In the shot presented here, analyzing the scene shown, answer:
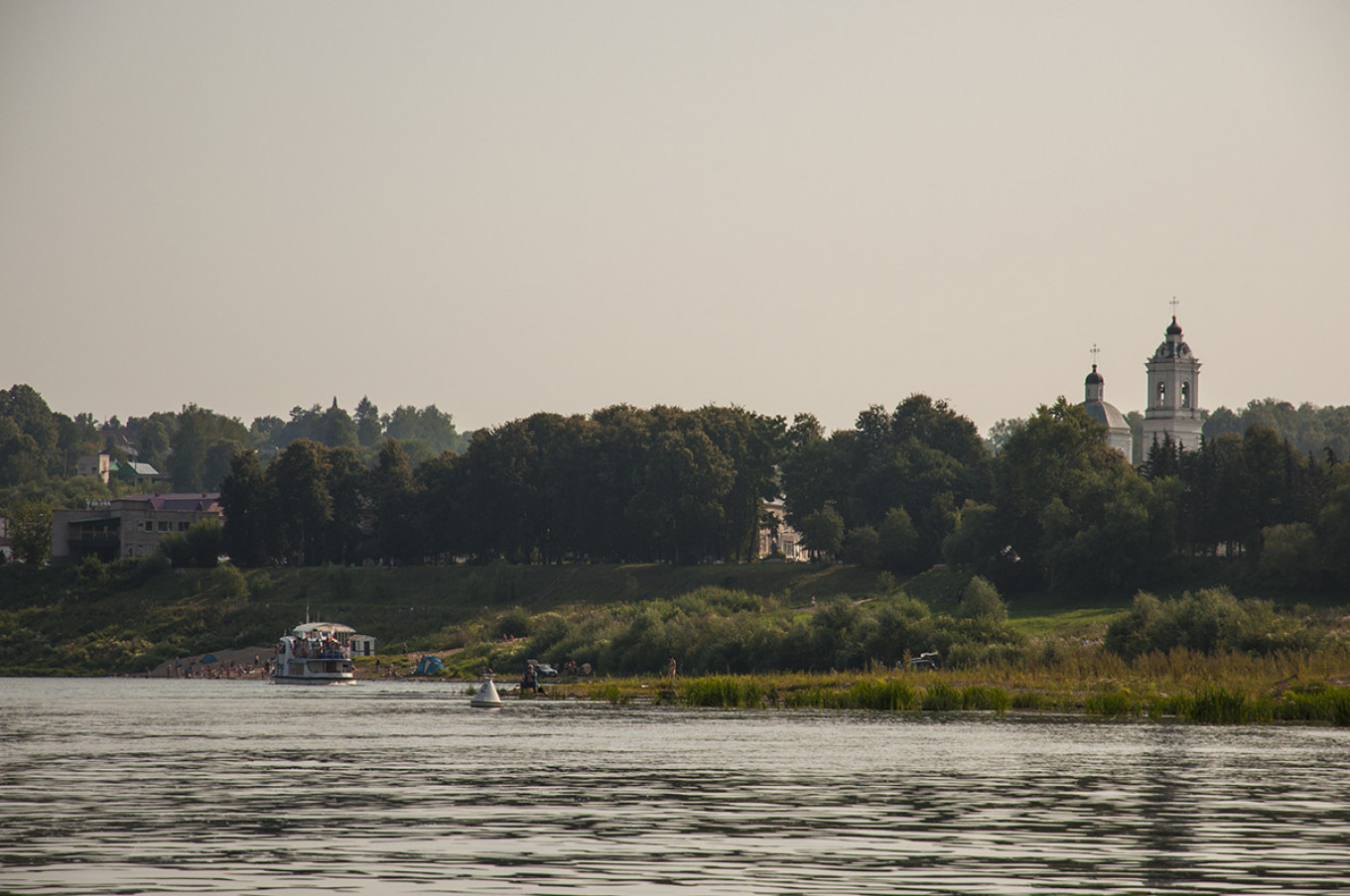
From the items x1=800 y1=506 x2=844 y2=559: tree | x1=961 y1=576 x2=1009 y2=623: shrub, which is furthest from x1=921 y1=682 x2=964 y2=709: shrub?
x1=800 y1=506 x2=844 y2=559: tree

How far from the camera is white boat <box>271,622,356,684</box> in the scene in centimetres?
11869

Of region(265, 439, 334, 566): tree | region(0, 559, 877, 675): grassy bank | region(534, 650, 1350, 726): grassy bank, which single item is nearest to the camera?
region(534, 650, 1350, 726): grassy bank

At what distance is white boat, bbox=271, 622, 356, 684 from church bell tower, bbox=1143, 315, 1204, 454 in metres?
102

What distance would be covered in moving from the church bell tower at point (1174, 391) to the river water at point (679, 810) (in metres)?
133

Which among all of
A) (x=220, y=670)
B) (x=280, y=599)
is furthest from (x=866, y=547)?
(x=280, y=599)

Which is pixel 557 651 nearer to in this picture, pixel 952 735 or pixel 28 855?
pixel 952 735

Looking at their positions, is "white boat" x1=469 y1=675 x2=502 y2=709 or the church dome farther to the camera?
the church dome

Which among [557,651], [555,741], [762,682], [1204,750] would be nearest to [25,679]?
[557,651]

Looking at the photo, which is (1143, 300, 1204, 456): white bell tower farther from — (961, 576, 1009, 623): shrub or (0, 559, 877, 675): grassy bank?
(961, 576, 1009, 623): shrub

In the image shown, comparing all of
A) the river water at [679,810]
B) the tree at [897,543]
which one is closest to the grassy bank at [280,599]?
the tree at [897,543]

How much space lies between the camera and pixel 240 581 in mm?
164625

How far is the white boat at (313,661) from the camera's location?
389ft

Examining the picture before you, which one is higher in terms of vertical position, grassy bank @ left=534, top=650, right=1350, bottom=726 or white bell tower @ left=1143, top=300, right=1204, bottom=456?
white bell tower @ left=1143, top=300, right=1204, bottom=456

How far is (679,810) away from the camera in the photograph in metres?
30.5
